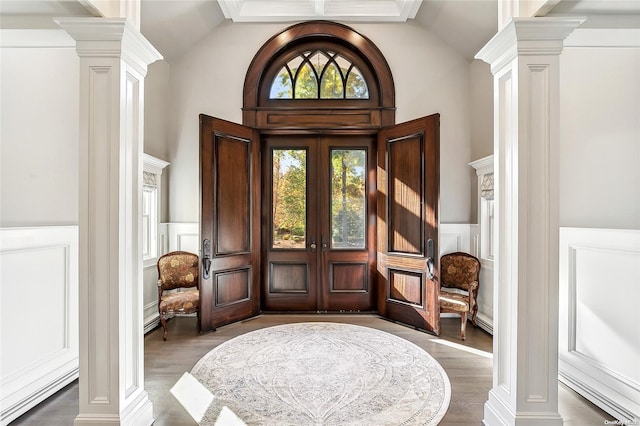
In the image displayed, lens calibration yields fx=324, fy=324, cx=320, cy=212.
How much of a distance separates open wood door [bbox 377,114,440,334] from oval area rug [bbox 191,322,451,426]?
1.88 ft

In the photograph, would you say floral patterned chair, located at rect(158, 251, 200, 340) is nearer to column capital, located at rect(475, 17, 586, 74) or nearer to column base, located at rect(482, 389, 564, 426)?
column base, located at rect(482, 389, 564, 426)

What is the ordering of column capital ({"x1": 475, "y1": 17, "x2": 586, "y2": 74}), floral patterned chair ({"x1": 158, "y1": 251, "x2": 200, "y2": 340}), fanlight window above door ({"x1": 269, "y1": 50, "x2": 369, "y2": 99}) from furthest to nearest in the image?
fanlight window above door ({"x1": 269, "y1": 50, "x2": 369, "y2": 99}), floral patterned chair ({"x1": 158, "y1": 251, "x2": 200, "y2": 340}), column capital ({"x1": 475, "y1": 17, "x2": 586, "y2": 74})

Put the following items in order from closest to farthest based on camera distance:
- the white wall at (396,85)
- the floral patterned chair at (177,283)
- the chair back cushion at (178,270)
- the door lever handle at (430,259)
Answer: the floral patterned chair at (177,283) → the door lever handle at (430,259) → the chair back cushion at (178,270) → the white wall at (396,85)

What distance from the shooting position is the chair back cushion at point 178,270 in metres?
3.73

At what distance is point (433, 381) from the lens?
8.29ft

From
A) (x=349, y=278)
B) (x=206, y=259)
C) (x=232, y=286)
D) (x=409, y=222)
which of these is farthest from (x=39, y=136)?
(x=409, y=222)

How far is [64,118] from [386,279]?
12.3 ft

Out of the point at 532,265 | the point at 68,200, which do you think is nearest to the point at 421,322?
the point at 532,265

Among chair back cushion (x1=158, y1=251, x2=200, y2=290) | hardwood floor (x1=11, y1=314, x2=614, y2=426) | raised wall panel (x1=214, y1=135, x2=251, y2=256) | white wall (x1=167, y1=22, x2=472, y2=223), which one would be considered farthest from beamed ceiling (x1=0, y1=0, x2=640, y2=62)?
hardwood floor (x1=11, y1=314, x2=614, y2=426)

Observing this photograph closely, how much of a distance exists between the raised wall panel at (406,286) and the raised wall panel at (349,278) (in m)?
0.41

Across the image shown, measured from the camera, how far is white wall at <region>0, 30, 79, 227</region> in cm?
277

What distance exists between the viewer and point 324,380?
2502 millimetres

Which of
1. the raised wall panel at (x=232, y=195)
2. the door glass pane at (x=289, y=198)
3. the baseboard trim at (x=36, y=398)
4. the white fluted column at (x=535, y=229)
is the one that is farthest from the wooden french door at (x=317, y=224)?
the white fluted column at (x=535, y=229)

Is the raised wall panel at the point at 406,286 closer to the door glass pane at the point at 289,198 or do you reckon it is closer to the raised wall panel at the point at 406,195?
the raised wall panel at the point at 406,195
